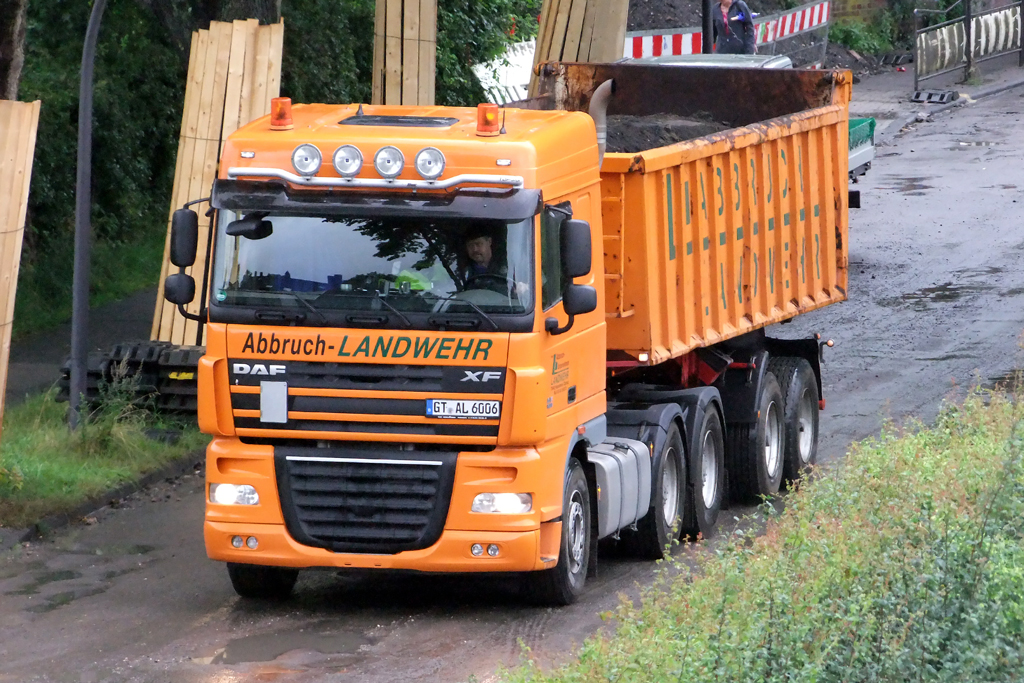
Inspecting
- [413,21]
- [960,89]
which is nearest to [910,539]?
[413,21]

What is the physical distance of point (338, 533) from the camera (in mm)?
8461

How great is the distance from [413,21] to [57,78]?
238 inches

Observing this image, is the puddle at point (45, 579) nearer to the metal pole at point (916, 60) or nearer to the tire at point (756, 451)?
the tire at point (756, 451)

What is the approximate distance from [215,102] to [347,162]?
6048mm

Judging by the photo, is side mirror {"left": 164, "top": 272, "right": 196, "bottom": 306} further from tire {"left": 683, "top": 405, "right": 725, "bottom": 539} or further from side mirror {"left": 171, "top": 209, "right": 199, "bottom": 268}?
tire {"left": 683, "top": 405, "right": 725, "bottom": 539}

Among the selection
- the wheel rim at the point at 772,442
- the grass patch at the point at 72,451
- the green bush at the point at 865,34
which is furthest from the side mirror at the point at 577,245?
the green bush at the point at 865,34

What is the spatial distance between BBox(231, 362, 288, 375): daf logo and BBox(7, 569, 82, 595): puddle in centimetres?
223

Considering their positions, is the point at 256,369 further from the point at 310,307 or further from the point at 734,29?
the point at 734,29

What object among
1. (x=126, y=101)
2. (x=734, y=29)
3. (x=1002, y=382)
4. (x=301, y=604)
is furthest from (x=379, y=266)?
(x=734, y=29)

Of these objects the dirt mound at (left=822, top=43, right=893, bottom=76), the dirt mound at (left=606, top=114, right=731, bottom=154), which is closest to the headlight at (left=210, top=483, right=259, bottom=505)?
the dirt mound at (left=606, top=114, right=731, bottom=154)

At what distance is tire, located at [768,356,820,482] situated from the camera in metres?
12.4

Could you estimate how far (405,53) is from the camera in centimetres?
1475

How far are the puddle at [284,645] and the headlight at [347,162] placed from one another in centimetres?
250

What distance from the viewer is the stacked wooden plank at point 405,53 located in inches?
579
